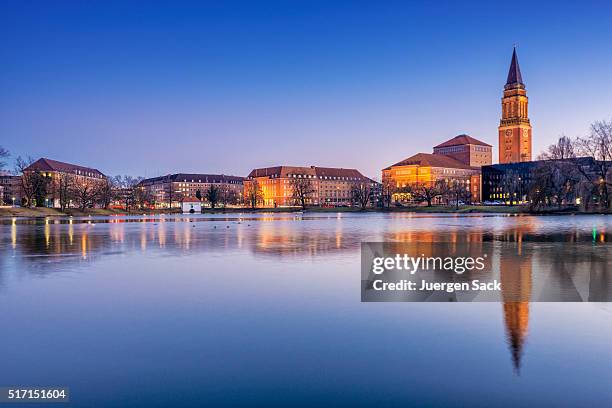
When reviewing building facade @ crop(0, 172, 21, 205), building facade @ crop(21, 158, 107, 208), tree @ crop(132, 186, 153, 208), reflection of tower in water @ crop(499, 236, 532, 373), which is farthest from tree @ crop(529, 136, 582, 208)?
building facade @ crop(0, 172, 21, 205)

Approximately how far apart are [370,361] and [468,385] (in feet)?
4.43

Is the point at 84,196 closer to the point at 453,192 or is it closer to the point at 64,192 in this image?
the point at 64,192

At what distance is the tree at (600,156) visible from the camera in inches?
2655

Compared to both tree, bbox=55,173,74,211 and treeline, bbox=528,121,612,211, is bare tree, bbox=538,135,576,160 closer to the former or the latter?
treeline, bbox=528,121,612,211

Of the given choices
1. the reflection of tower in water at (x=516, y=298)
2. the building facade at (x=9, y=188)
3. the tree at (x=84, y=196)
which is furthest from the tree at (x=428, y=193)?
the building facade at (x=9, y=188)

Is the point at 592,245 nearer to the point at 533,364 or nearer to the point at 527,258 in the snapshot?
the point at 527,258

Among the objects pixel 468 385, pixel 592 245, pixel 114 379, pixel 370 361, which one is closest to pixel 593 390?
pixel 468 385

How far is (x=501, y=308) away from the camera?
984 centimetres
